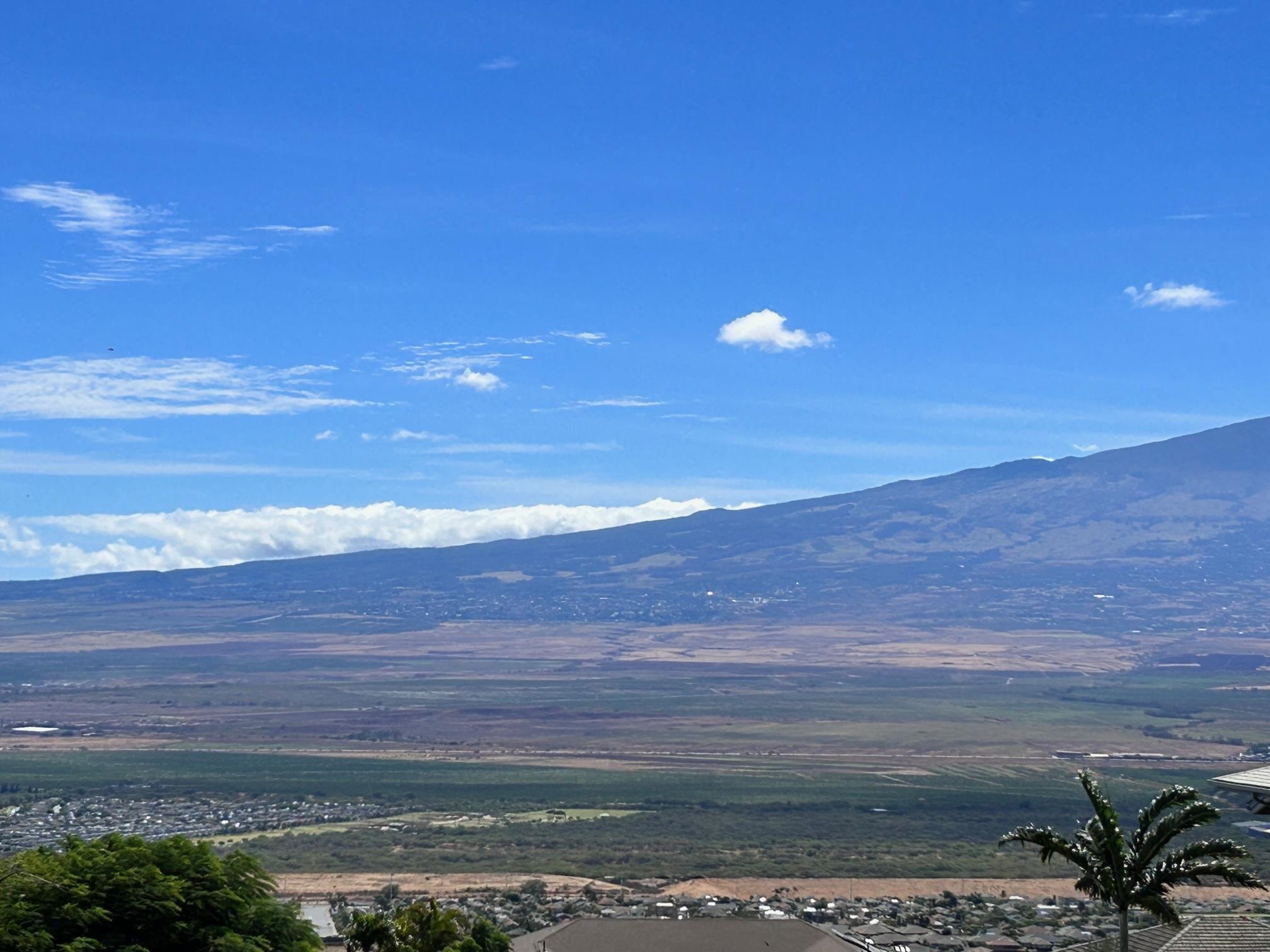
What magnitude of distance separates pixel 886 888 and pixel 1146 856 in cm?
4530

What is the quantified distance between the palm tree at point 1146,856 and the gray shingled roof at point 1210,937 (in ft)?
6.93

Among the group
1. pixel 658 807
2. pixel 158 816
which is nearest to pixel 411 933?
pixel 158 816

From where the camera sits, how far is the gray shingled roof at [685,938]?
37.8 meters

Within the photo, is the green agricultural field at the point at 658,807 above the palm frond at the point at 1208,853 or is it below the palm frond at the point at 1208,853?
below

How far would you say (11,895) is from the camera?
25.3 meters

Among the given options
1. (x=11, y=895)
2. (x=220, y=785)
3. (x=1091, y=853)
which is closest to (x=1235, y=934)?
(x=1091, y=853)

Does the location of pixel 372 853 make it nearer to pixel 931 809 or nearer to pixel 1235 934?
pixel 931 809

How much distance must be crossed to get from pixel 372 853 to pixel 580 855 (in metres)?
9.84

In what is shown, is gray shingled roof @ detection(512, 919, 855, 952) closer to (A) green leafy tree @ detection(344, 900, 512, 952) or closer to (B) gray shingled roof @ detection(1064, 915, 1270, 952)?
(A) green leafy tree @ detection(344, 900, 512, 952)

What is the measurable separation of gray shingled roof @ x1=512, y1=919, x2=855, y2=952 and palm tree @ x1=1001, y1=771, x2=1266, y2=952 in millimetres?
17240

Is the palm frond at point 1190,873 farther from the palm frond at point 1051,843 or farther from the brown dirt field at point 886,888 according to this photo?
the brown dirt field at point 886,888

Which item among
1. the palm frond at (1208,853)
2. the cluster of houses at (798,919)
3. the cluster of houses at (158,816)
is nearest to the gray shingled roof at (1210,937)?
the palm frond at (1208,853)

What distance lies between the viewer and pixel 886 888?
6475 cm

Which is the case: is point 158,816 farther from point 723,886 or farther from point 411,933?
point 411,933
